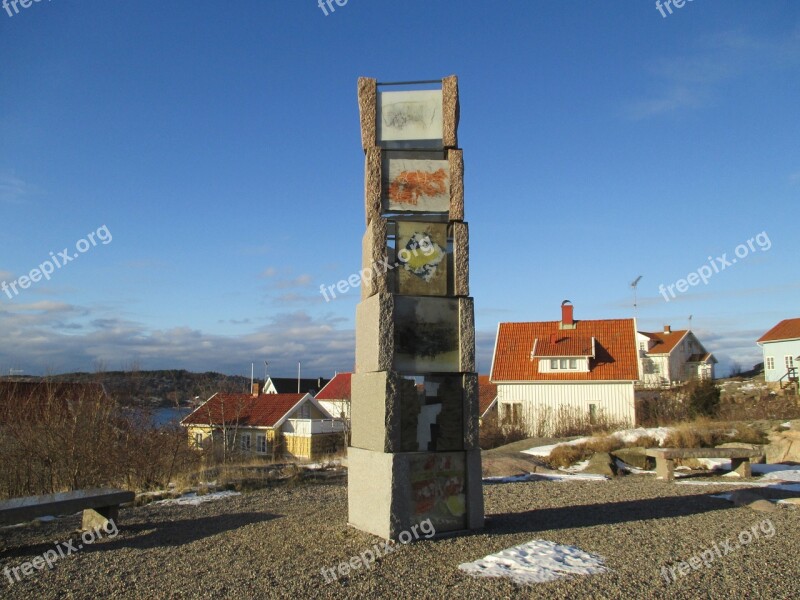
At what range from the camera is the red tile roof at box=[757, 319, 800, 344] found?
143 feet

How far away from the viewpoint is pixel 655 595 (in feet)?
15.6

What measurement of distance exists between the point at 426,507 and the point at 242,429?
33.2 metres

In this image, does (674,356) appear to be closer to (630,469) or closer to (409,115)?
(630,469)

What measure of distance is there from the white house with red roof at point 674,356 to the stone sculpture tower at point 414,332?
42.3 m

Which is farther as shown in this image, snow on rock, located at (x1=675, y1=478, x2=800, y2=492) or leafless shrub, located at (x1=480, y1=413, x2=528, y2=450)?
leafless shrub, located at (x1=480, y1=413, x2=528, y2=450)

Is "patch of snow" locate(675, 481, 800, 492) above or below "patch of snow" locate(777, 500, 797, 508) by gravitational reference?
below

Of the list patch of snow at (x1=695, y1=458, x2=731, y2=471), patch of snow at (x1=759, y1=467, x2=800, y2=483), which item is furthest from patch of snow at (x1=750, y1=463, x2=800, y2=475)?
patch of snow at (x1=695, y1=458, x2=731, y2=471)

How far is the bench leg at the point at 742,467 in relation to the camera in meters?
11.8

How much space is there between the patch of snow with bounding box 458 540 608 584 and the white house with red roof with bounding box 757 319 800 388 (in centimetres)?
4304

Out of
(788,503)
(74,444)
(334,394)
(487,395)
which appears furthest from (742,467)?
(334,394)

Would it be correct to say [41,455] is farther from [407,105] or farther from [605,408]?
[605,408]

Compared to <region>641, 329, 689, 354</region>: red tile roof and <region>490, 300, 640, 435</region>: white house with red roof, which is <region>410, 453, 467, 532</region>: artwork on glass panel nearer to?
<region>490, 300, 640, 435</region>: white house with red roof

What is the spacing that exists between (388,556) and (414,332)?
223cm

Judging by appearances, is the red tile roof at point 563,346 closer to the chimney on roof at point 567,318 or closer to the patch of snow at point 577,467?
the chimney on roof at point 567,318
